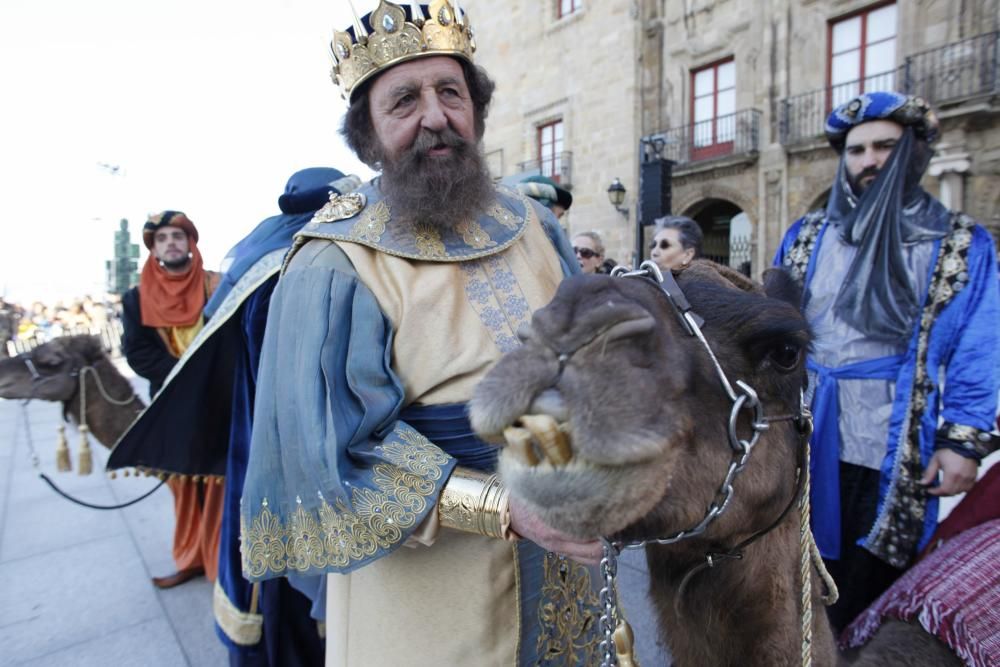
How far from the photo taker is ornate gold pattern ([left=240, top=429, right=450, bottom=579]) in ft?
4.10

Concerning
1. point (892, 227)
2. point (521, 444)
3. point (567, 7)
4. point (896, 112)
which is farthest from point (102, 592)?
point (567, 7)

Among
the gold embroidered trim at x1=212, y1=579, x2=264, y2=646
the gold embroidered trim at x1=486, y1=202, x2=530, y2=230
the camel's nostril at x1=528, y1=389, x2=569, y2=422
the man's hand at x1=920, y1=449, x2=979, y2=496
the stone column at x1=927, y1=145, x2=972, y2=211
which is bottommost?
the gold embroidered trim at x1=212, y1=579, x2=264, y2=646

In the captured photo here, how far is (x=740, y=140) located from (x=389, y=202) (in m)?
15.7

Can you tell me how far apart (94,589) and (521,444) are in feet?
14.2

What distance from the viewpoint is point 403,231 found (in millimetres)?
1594

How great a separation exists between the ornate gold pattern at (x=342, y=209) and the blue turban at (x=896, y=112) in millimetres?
1867

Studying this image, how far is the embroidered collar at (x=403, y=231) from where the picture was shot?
1.54 metres

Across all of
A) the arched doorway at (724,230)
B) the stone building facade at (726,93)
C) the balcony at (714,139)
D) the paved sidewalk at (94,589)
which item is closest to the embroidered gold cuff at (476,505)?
the paved sidewalk at (94,589)

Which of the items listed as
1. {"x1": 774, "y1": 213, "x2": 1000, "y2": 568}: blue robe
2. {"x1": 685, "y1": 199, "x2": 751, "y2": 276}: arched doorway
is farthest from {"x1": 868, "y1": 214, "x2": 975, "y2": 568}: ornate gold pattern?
{"x1": 685, "y1": 199, "x2": 751, "y2": 276}: arched doorway

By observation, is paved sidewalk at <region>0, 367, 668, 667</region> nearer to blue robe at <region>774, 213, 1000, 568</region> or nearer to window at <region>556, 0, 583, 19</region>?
blue robe at <region>774, 213, 1000, 568</region>

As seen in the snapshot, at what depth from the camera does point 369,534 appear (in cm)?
125

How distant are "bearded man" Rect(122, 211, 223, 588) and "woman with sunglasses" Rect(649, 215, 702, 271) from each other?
3247 mm

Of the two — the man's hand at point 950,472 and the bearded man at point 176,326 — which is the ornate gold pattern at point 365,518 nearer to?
the man's hand at point 950,472

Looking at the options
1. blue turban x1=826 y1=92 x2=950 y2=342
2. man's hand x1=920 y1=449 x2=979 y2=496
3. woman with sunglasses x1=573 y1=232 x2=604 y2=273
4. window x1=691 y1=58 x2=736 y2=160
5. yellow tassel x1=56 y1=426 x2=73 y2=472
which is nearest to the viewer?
man's hand x1=920 y1=449 x2=979 y2=496
